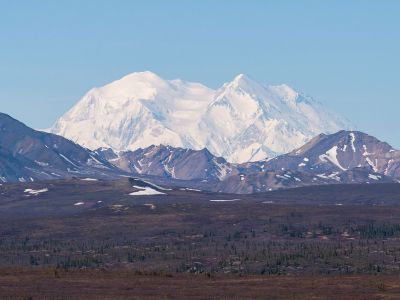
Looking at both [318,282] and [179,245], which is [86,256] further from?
[318,282]

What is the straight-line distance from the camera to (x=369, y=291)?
9462 cm

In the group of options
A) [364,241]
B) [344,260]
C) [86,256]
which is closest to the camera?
[344,260]

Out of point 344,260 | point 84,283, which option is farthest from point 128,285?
point 344,260

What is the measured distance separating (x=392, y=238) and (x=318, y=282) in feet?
323

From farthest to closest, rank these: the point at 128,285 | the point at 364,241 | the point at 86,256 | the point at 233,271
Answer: the point at 364,241 → the point at 86,256 → the point at 233,271 → the point at 128,285

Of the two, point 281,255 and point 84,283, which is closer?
point 84,283

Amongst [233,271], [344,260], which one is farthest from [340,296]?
[344,260]

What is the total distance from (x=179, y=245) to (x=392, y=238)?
3336cm

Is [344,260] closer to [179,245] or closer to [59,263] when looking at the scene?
[59,263]

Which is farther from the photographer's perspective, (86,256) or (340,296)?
(86,256)

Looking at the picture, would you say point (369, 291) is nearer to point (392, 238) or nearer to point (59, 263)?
point (59, 263)

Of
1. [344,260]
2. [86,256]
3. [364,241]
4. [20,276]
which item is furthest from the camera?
[364,241]

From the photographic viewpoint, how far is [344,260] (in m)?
152

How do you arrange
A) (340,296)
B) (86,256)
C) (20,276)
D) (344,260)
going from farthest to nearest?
1. (86,256)
2. (344,260)
3. (20,276)
4. (340,296)
